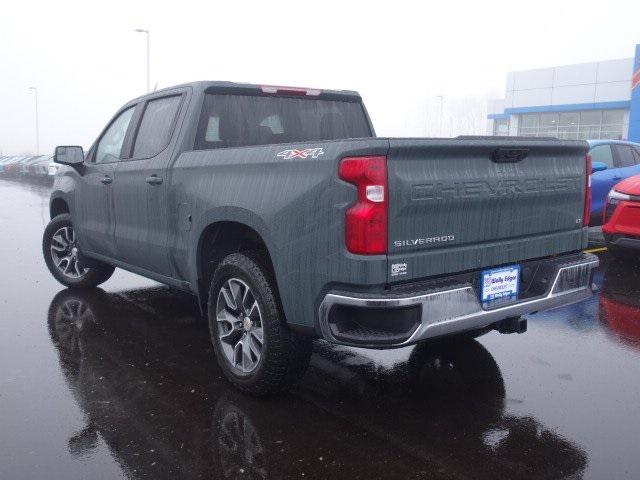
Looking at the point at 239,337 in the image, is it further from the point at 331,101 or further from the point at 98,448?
the point at 331,101

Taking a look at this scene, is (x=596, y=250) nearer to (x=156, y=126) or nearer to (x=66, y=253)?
(x=156, y=126)

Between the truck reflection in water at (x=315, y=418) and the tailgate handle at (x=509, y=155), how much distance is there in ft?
4.75

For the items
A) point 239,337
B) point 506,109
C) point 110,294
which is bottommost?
point 110,294

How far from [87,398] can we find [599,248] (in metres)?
7.86

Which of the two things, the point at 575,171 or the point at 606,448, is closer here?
the point at 606,448

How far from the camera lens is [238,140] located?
455cm

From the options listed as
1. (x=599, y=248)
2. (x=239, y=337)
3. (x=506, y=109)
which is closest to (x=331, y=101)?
(x=239, y=337)

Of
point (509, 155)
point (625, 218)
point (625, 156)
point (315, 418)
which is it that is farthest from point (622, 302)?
point (625, 156)

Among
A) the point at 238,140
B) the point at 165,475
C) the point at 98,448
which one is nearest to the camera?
the point at 165,475

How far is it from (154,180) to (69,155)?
167 centimetres

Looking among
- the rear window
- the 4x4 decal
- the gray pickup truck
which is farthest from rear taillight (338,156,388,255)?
the rear window

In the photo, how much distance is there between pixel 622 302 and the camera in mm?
5953

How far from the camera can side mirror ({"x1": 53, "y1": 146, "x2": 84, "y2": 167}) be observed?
5.61 meters

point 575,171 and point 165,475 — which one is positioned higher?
point 575,171
